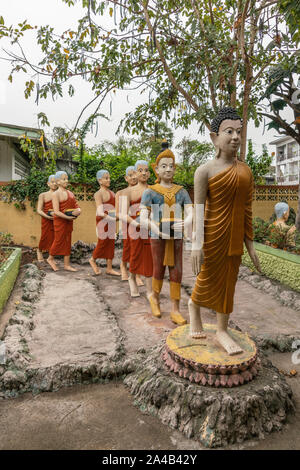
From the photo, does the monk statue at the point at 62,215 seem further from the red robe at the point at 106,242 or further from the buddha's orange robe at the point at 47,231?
the red robe at the point at 106,242

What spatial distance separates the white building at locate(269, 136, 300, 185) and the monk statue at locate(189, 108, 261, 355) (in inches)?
1001

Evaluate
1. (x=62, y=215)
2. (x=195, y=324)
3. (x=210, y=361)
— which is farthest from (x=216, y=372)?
(x=62, y=215)

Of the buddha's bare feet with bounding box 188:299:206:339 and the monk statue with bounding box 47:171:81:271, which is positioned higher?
the monk statue with bounding box 47:171:81:271

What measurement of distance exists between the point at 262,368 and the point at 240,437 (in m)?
0.62

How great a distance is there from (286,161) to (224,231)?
92.8 ft

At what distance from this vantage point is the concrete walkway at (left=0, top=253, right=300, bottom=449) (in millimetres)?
2025

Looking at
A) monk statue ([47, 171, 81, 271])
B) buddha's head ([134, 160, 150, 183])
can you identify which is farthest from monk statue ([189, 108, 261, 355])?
monk statue ([47, 171, 81, 271])

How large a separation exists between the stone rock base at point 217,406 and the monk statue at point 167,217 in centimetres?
135

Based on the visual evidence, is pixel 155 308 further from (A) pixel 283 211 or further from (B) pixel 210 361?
(A) pixel 283 211

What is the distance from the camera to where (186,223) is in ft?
11.6

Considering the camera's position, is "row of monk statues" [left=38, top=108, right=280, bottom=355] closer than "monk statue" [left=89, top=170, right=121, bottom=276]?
Yes

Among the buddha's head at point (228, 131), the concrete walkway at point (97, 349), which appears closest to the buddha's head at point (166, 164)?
the buddha's head at point (228, 131)

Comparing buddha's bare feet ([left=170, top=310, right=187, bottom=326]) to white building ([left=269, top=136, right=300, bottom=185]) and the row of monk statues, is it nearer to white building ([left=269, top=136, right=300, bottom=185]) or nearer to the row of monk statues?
the row of monk statues

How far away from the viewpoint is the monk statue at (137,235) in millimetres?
4547
